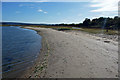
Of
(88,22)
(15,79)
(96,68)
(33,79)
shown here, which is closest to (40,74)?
(33,79)

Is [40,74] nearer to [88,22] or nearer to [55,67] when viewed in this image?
[55,67]

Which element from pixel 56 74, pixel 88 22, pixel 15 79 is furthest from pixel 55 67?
pixel 88 22

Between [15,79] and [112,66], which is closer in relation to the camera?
[15,79]

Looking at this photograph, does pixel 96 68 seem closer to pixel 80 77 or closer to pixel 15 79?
pixel 80 77

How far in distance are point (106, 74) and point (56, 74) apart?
3.91 m

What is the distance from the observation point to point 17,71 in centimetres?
671

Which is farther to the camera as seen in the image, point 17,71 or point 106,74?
point 17,71

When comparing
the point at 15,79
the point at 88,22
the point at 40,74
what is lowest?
the point at 15,79

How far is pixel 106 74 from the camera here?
572cm

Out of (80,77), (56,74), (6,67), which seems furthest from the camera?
(6,67)

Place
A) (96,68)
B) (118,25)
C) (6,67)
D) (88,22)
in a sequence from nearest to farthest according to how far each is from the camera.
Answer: (96,68) → (6,67) → (118,25) → (88,22)

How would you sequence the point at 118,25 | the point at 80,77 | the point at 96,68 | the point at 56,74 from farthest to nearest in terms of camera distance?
the point at 118,25
the point at 96,68
the point at 56,74
the point at 80,77

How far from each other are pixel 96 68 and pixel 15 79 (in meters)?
6.80

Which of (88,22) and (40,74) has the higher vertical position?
(88,22)
